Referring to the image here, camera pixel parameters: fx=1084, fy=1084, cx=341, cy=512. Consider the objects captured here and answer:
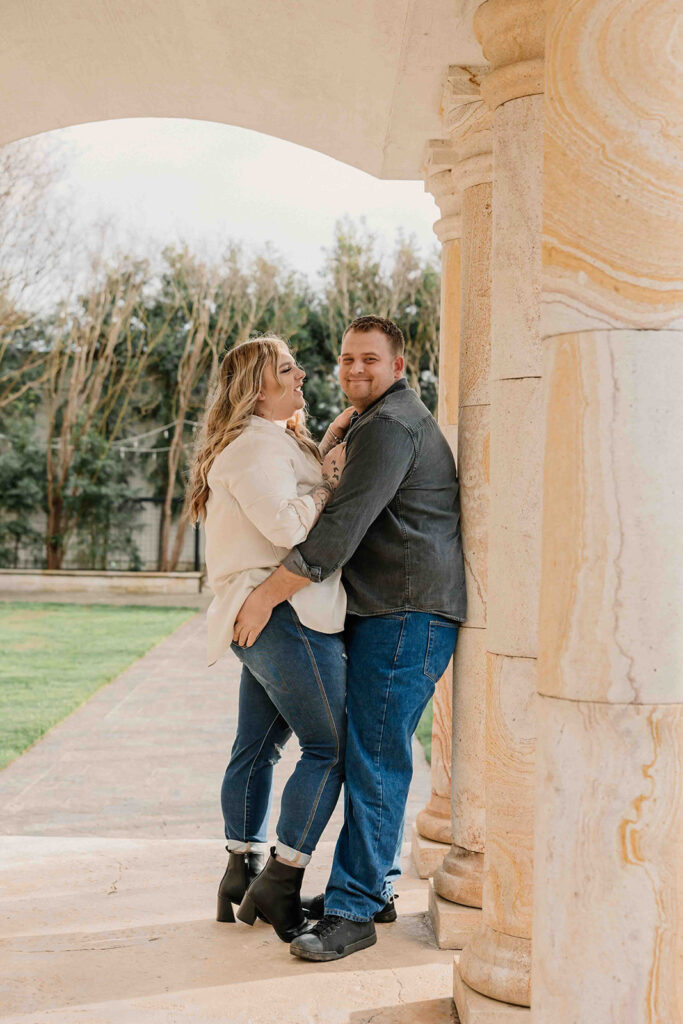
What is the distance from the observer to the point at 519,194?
297cm

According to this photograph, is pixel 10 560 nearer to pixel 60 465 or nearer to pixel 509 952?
pixel 60 465

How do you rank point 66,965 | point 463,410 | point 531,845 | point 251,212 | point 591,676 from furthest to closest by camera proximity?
point 251,212 < point 463,410 < point 66,965 < point 531,845 < point 591,676

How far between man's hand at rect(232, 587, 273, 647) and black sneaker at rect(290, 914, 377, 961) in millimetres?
910

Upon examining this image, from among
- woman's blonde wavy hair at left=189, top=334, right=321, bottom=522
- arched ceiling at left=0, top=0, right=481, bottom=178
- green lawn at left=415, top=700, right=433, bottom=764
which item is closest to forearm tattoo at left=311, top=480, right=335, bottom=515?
woman's blonde wavy hair at left=189, top=334, right=321, bottom=522

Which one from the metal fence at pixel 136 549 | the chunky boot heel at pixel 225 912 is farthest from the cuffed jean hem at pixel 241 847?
the metal fence at pixel 136 549

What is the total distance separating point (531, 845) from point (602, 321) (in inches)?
57.3

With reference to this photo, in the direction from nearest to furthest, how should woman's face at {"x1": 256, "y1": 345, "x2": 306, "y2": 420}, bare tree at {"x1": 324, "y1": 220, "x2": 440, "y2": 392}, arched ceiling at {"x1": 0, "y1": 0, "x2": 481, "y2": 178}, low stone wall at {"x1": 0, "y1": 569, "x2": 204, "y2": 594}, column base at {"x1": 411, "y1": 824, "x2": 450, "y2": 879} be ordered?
woman's face at {"x1": 256, "y1": 345, "x2": 306, "y2": 420}
arched ceiling at {"x1": 0, "y1": 0, "x2": 481, "y2": 178}
column base at {"x1": 411, "y1": 824, "x2": 450, "y2": 879}
low stone wall at {"x1": 0, "y1": 569, "x2": 204, "y2": 594}
bare tree at {"x1": 324, "y1": 220, "x2": 440, "y2": 392}

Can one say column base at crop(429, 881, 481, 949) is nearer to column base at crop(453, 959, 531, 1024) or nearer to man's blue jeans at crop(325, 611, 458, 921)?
man's blue jeans at crop(325, 611, 458, 921)

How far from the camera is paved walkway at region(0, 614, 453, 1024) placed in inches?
121

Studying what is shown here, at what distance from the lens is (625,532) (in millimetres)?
2109

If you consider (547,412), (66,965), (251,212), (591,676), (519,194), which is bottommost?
(66,965)

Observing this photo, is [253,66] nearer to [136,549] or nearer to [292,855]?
[292,855]

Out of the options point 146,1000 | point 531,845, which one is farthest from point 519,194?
point 146,1000

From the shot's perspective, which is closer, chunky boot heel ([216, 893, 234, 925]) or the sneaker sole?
→ the sneaker sole
